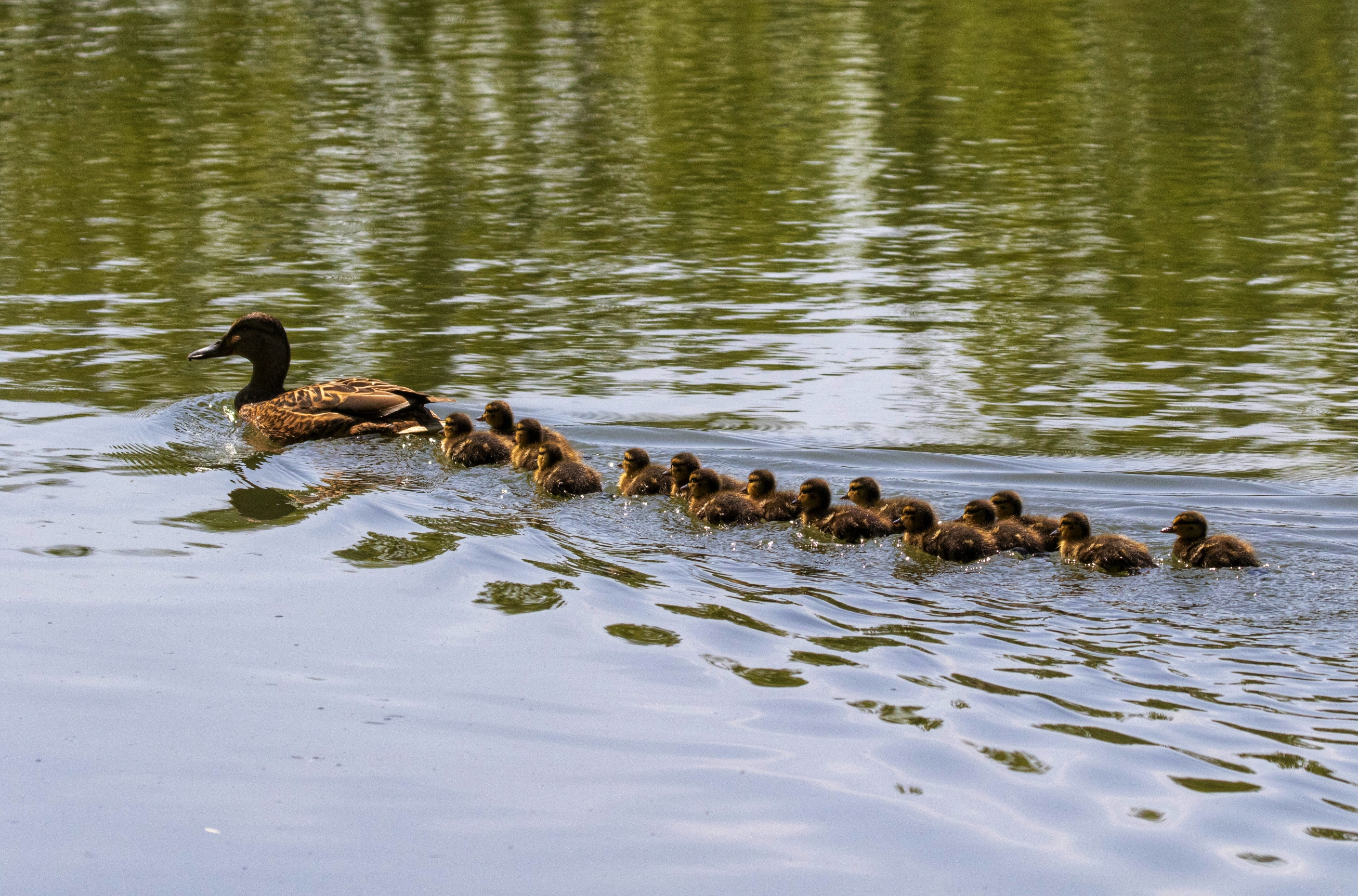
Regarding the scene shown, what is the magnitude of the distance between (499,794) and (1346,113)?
18615 mm

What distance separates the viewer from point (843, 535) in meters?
7.16

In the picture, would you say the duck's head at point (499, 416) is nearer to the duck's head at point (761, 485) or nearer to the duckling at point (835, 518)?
the duck's head at point (761, 485)

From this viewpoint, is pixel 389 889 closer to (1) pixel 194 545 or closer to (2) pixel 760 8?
(1) pixel 194 545

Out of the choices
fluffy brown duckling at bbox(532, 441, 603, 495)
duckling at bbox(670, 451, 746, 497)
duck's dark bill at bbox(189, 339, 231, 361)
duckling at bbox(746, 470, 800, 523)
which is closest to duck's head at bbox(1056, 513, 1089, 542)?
duckling at bbox(746, 470, 800, 523)

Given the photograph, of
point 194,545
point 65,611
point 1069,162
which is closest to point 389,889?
point 65,611

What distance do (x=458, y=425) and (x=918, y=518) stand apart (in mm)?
2751

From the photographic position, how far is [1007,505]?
7.30 meters

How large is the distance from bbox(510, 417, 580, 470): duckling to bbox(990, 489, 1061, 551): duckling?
7.14ft

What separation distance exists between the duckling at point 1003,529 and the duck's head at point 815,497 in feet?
1.99

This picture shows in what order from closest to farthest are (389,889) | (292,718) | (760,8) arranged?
(389,889), (292,718), (760,8)

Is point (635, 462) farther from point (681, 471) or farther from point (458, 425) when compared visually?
point (458, 425)

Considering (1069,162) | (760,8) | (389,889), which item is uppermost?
(760,8)

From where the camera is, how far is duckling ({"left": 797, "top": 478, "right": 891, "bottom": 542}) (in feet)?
23.5

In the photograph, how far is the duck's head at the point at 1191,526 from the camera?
22.4 feet
